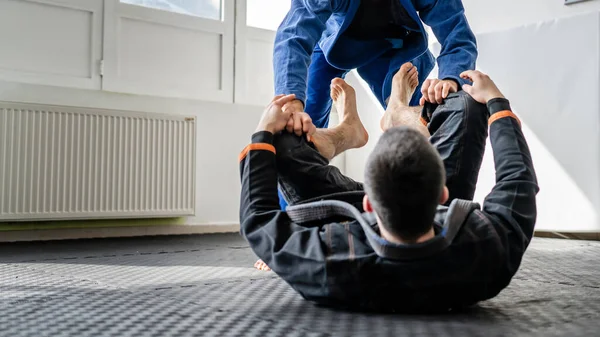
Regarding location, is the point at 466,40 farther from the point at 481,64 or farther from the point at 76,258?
the point at 481,64

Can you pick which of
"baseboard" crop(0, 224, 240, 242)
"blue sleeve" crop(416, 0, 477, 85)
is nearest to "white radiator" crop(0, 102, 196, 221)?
"baseboard" crop(0, 224, 240, 242)

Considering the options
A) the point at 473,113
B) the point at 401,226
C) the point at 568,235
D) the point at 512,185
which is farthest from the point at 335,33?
the point at 568,235

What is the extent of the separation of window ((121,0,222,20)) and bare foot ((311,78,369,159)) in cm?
219

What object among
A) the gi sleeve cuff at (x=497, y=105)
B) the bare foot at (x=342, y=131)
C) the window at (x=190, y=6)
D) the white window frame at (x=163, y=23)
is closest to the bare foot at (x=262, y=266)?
the bare foot at (x=342, y=131)

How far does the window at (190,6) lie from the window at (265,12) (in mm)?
257

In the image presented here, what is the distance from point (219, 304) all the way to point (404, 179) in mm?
606

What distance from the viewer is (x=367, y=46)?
7.17 feet

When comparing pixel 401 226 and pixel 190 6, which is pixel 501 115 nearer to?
pixel 401 226

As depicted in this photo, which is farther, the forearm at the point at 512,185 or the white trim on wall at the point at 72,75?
the white trim on wall at the point at 72,75

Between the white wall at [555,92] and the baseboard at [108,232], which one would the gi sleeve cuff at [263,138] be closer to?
the baseboard at [108,232]

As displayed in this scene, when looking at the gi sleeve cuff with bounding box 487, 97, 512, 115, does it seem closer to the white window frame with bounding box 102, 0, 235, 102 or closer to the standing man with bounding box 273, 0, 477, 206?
the standing man with bounding box 273, 0, 477, 206

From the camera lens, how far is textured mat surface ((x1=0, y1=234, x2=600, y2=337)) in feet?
3.48

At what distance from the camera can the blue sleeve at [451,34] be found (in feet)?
6.01

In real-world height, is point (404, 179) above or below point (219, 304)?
above
